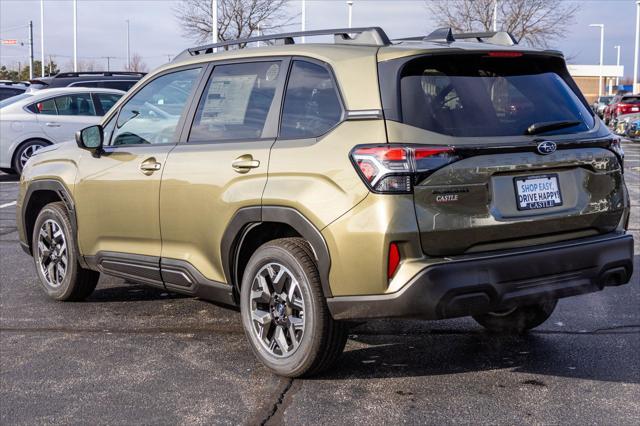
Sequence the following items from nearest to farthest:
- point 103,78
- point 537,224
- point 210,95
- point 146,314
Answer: point 537,224 < point 210,95 < point 146,314 < point 103,78

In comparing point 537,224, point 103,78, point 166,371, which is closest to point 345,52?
point 537,224

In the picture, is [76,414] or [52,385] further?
[52,385]

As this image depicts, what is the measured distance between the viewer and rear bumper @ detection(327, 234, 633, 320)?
13.8 ft

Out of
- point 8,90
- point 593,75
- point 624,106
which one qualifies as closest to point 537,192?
point 8,90

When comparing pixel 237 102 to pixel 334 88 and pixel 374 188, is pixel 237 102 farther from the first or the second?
pixel 374 188

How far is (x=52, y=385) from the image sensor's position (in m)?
4.77

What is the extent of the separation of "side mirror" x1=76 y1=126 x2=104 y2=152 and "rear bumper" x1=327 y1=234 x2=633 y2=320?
2531 mm

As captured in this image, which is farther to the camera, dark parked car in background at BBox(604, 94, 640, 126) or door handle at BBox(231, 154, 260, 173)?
dark parked car in background at BBox(604, 94, 640, 126)

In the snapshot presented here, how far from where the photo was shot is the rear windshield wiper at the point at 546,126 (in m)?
4.62

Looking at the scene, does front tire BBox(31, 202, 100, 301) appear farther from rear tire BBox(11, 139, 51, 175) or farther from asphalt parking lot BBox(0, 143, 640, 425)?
rear tire BBox(11, 139, 51, 175)

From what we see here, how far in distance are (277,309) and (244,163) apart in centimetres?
84

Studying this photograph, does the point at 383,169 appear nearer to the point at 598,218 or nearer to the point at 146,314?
the point at 598,218

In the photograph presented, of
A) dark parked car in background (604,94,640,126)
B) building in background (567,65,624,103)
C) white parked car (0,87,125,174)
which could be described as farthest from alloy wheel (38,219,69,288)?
building in background (567,65,624,103)

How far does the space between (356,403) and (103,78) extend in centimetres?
1687
